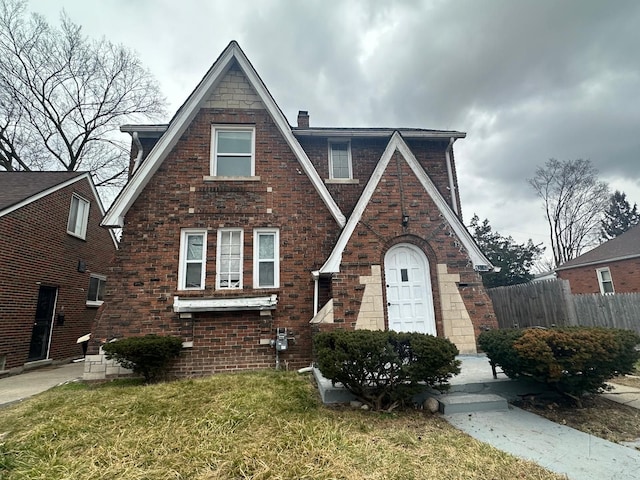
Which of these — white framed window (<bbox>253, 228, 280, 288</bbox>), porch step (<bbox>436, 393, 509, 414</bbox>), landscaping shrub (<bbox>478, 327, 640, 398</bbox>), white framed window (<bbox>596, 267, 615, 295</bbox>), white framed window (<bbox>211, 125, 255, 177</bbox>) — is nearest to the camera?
landscaping shrub (<bbox>478, 327, 640, 398</bbox>)

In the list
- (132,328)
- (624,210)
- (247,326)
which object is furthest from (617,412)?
(624,210)

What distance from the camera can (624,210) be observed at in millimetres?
34438

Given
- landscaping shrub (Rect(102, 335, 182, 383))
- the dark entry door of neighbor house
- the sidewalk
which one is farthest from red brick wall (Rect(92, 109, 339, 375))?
the dark entry door of neighbor house

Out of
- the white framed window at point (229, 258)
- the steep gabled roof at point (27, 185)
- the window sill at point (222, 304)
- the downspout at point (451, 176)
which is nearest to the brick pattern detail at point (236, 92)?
the white framed window at point (229, 258)

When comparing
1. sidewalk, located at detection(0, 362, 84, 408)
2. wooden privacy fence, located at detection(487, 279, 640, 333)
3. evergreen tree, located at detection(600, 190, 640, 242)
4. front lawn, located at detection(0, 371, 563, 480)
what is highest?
evergreen tree, located at detection(600, 190, 640, 242)

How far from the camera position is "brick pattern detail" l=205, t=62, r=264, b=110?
338 inches

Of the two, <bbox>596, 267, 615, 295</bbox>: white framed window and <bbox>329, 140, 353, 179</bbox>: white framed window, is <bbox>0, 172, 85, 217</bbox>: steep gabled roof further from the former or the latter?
<bbox>596, 267, 615, 295</bbox>: white framed window

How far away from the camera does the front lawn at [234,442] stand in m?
2.81

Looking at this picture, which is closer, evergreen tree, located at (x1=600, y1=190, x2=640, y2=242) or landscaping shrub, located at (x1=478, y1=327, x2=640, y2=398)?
landscaping shrub, located at (x1=478, y1=327, x2=640, y2=398)

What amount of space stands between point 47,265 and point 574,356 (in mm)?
14139

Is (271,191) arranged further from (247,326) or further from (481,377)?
(481,377)

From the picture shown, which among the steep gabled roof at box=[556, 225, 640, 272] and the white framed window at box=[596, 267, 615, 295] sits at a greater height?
the steep gabled roof at box=[556, 225, 640, 272]

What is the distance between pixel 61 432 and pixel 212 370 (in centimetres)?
339

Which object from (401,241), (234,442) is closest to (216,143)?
(401,241)
